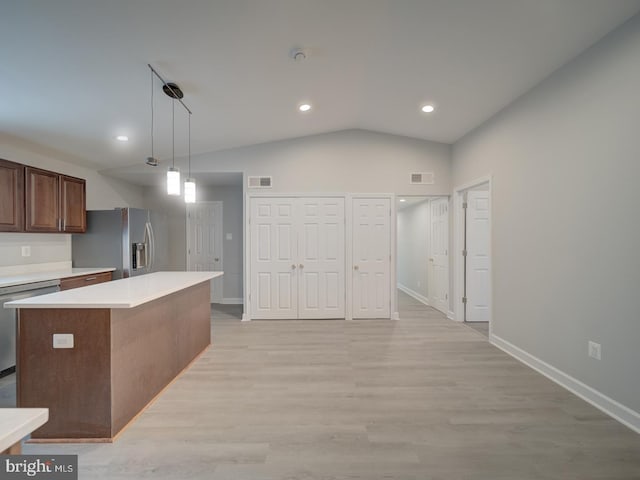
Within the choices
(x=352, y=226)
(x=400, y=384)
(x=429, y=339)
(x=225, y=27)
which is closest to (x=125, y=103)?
(x=225, y=27)

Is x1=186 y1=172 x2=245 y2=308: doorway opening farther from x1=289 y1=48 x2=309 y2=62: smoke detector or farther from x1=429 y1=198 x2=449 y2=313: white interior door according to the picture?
x1=289 y1=48 x2=309 y2=62: smoke detector

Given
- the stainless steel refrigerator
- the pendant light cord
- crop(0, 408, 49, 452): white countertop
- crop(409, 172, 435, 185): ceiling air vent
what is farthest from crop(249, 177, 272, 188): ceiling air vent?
crop(0, 408, 49, 452): white countertop

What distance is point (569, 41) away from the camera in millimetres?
2455

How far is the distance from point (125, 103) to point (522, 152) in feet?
14.0

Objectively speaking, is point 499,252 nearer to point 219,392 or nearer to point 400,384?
point 400,384

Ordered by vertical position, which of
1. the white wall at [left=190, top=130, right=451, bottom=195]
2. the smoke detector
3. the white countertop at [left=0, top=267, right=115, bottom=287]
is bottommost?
the white countertop at [left=0, top=267, right=115, bottom=287]

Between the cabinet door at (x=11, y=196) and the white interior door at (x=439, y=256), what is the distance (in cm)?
584

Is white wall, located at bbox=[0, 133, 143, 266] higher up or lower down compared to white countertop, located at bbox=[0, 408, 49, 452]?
higher up

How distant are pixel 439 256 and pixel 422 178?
151cm

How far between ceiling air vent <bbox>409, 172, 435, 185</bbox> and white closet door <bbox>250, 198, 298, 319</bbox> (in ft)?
6.73

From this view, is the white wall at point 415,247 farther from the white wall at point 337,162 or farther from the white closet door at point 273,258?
the white closet door at point 273,258

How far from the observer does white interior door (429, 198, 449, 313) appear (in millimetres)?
5250

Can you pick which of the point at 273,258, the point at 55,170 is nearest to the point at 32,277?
the point at 55,170

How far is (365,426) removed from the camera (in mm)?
2162
